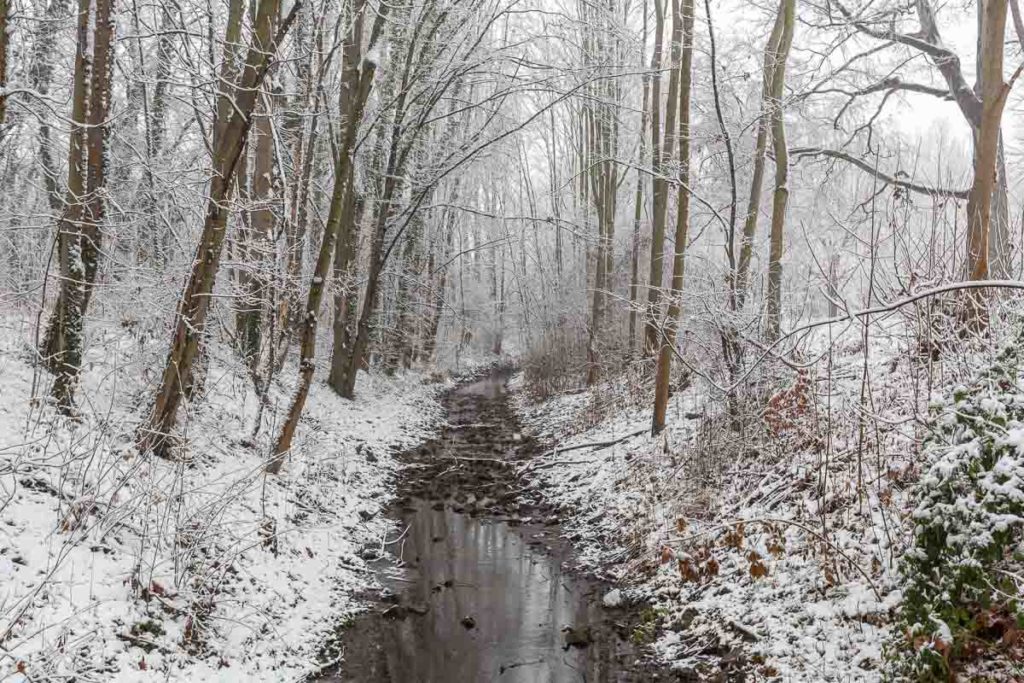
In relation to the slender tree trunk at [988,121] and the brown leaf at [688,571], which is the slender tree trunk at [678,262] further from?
the slender tree trunk at [988,121]

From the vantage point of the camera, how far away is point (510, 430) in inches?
653

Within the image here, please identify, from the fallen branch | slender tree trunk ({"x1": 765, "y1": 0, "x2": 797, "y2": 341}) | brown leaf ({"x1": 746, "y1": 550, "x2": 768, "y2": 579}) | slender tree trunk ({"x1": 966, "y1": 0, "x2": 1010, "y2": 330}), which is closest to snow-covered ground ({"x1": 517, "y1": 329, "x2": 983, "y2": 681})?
brown leaf ({"x1": 746, "y1": 550, "x2": 768, "y2": 579})

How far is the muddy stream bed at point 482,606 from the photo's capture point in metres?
5.55

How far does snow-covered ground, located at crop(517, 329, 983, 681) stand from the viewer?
196 inches

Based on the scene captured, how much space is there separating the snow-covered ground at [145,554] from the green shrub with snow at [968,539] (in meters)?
4.23

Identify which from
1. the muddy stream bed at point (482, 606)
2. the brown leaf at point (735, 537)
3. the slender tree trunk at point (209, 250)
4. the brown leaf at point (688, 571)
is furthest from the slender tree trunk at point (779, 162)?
the slender tree trunk at point (209, 250)

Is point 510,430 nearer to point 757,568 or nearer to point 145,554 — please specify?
point 757,568

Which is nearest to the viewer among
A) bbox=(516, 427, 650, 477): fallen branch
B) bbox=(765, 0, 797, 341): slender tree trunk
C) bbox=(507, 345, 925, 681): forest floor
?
bbox=(507, 345, 925, 681): forest floor

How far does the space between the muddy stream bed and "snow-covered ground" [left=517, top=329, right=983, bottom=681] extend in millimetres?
449

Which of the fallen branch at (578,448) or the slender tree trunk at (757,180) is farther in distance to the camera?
the fallen branch at (578,448)

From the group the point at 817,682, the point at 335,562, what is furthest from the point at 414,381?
the point at 817,682

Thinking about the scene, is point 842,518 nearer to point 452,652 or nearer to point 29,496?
point 452,652

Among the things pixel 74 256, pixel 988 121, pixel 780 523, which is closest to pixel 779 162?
pixel 988 121

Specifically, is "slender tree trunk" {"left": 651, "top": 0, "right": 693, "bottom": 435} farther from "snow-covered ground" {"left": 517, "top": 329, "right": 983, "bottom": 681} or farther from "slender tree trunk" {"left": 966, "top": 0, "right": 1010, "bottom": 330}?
"slender tree trunk" {"left": 966, "top": 0, "right": 1010, "bottom": 330}
